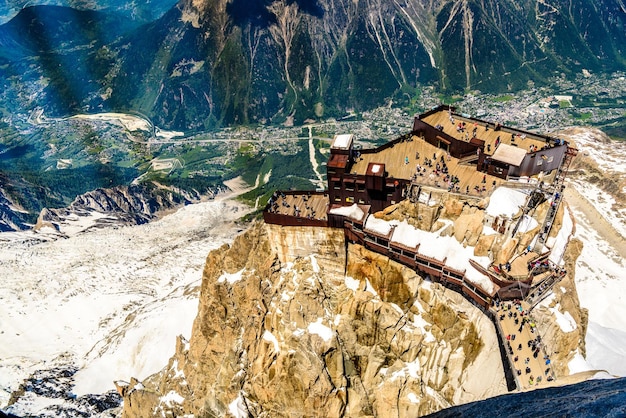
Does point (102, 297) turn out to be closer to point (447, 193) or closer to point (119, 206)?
point (119, 206)

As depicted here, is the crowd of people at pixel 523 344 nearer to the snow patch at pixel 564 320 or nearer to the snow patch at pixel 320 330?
the snow patch at pixel 564 320

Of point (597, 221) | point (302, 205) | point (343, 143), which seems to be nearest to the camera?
point (343, 143)

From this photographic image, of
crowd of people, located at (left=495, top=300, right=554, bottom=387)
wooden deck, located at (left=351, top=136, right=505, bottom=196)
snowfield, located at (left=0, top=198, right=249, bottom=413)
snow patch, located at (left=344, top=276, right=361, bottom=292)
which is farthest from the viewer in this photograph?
snowfield, located at (left=0, top=198, right=249, bottom=413)

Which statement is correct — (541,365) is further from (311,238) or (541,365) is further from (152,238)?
(152,238)

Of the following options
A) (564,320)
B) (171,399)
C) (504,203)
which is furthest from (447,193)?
(171,399)

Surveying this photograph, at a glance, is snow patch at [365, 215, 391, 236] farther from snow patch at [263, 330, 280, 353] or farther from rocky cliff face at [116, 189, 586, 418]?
snow patch at [263, 330, 280, 353]

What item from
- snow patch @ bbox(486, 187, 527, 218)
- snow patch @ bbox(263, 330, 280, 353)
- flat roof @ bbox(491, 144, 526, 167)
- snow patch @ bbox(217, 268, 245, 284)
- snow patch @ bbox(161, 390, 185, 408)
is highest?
flat roof @ bbox(491, 144, 526, 167)

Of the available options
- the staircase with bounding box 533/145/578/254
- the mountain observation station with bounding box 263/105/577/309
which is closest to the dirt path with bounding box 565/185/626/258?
the mountain observation station with bounding box 263/105/577/309
